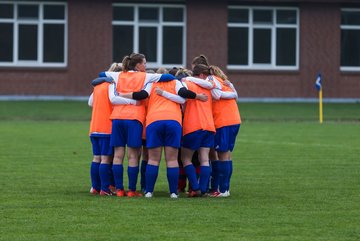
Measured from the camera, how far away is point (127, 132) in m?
16.6

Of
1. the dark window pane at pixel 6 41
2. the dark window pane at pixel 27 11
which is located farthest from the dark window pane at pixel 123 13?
the dark window pane at pixel 6 41

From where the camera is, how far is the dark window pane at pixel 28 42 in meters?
48.4

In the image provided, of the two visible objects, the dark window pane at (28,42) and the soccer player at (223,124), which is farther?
the dark window pane at (28,42)

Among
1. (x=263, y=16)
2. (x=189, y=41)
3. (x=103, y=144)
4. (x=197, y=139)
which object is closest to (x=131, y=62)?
(x=103, y=144)

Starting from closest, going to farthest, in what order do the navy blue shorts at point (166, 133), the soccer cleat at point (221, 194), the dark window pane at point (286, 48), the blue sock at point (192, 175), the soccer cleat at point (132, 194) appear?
the navy blue shorts at point (166, 133), the blue sock at point (192, 175), the soccer cleat at point (132, 194), the soccer cleat at point (221, 194), the dark window pane at point (286, 48)

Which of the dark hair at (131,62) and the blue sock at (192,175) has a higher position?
the dark hair at (131,62)

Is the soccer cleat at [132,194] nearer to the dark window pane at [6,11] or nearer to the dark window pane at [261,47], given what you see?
the dark window pane at [6,11]

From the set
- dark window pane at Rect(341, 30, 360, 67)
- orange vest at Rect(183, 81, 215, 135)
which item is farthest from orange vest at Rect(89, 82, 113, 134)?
dark window pane at Rect(341, 30, 360, 67)

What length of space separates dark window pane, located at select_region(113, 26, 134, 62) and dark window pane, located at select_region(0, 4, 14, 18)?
3988 millimetres

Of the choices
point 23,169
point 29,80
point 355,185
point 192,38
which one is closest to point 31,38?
point 29,80

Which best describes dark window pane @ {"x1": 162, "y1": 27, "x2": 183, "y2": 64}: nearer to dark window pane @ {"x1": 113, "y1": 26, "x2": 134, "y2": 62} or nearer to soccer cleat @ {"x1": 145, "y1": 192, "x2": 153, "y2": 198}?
dark window pane @ {"x1": 113, "y1": 26, "x2": 134, "y2": 62}

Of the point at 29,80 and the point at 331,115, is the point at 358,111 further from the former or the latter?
the point at 29,80

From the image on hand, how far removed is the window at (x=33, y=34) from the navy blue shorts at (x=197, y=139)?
106ft

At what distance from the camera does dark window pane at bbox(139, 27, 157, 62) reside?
49312 mm
